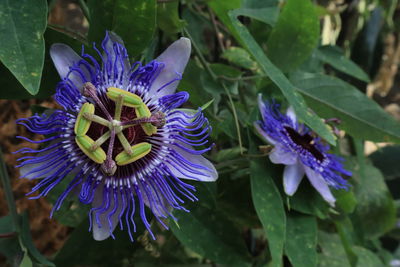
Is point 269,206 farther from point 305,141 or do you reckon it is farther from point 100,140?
point 100,140

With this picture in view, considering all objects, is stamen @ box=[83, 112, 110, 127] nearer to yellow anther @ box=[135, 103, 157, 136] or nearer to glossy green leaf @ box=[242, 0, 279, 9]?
yellow anther @ box=[135, 103, 157, 136]

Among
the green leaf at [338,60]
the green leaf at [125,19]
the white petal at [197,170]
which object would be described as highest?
the green leaf at [125,19]

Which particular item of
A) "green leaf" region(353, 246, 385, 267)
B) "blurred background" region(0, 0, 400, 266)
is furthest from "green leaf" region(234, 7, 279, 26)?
"green leaf" region(353, 246, 385, 267)

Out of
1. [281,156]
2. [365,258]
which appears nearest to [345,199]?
[281,156]

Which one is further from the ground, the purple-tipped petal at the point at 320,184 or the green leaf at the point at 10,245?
the purple-tipped petal at the point at 320,184

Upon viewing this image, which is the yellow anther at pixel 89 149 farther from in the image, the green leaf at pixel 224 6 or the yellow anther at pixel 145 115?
the green leaf at pixel 224 6

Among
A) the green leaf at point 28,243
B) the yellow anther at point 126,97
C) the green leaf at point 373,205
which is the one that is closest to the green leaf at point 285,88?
the yellow anther at point 126,97

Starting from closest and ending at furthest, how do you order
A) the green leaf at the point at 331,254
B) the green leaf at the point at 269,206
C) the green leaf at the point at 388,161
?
the green leaf at the point at 269,206 → the green leaf at the point at 331,254 → the green leaf at the point at 388,161

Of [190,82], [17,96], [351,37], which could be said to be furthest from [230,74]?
[351,37]
